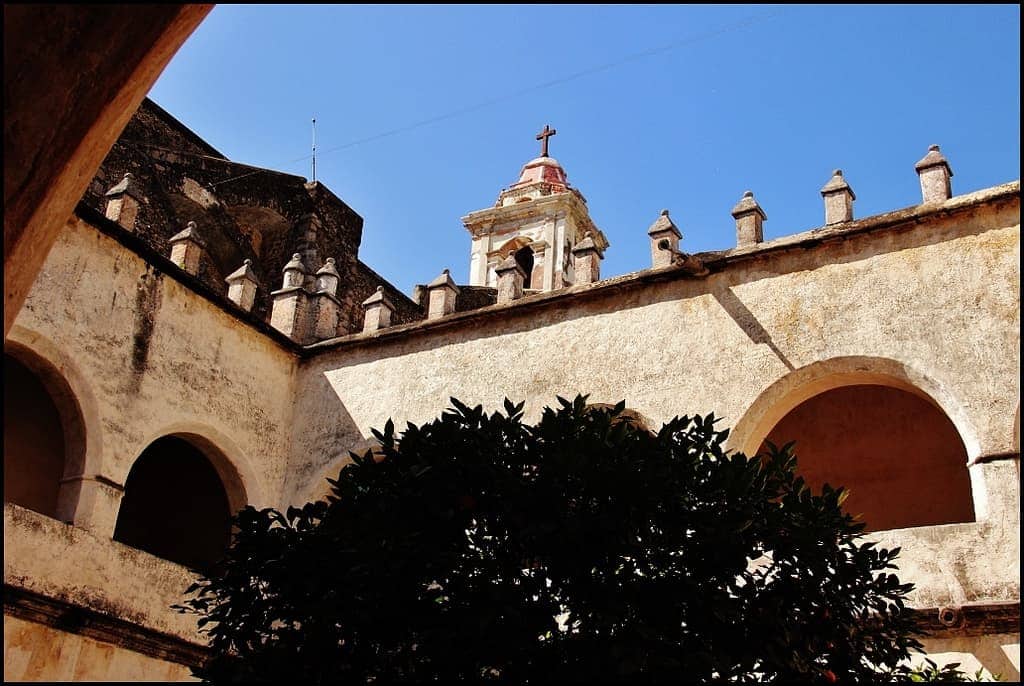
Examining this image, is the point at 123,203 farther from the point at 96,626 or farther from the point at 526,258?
the point at 526,258

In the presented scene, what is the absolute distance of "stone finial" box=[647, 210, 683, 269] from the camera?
9.99 meters

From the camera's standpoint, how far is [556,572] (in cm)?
418

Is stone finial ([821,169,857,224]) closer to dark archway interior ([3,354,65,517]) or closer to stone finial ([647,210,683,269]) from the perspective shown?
stone finial ([647,210,683,269])

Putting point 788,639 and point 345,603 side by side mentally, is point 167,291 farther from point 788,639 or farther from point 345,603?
point 788,639

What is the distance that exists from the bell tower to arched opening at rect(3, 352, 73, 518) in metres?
12.8

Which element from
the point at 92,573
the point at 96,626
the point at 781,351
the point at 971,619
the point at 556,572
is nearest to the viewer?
the point at 556,572

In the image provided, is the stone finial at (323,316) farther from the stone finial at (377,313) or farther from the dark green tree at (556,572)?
the dark green tree at (556,572)

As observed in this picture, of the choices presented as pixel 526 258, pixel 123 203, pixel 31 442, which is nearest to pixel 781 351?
pixel 123 203

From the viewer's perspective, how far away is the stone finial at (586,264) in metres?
10.4

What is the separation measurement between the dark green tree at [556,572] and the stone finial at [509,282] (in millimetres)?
6141

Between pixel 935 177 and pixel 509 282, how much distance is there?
4138mm

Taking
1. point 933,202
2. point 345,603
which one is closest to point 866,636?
point 345,603

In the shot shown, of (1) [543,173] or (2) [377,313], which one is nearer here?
(2) [377,313]

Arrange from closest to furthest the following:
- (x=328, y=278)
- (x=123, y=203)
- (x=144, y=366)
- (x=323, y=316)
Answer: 1. (x=144, y=366)
2. (x=123, y=203)
3. (x=323, y=316)
4. (x=328, y=278)
